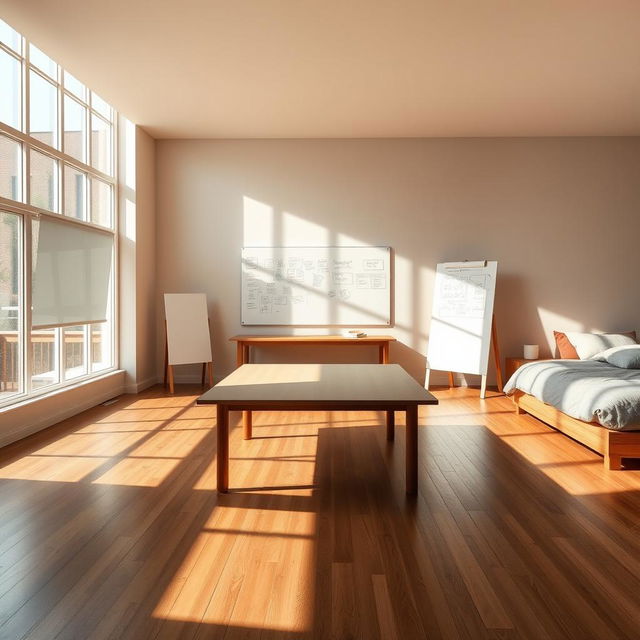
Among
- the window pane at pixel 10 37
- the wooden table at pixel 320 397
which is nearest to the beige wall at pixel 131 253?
the window pane at pixel 10 37

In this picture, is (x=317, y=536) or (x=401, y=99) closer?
(x=317, y=536)

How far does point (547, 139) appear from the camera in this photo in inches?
261

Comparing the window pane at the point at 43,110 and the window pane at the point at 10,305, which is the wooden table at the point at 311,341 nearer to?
the window pane at the point at 10,305

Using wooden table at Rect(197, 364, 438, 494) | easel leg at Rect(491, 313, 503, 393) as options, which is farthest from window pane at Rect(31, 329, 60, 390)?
easel leg at Rect(491, 313, 503, 393)

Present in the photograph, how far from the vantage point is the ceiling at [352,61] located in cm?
373

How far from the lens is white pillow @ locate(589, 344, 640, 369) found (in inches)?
184

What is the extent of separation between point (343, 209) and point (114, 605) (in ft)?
17.8

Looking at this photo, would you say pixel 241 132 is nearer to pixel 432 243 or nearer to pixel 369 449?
pixel 432 243

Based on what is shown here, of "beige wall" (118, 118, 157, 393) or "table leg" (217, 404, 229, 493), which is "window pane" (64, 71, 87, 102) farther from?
"table leg" (217, 404, 229, 493)

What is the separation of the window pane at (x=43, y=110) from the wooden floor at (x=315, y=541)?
→ 2512 millimetres

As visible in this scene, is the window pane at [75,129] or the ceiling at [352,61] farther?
the window pane at [75,129]

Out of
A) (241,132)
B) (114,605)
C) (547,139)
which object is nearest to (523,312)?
(547,139)

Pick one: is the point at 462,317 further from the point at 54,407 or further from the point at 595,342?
the point at 54,407

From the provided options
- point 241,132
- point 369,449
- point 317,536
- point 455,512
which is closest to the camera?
point 317,536
